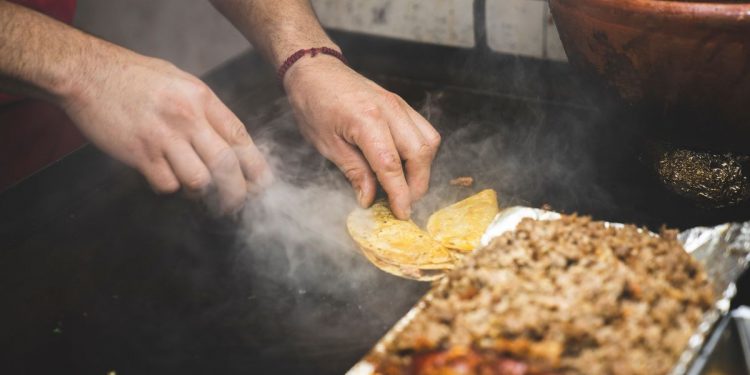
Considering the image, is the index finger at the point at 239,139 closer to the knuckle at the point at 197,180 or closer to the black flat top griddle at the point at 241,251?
the knuckle at the point at 197,180

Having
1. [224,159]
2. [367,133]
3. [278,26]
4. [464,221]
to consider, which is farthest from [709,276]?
[278,26]

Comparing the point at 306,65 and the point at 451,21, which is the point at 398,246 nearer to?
the point at 306,65

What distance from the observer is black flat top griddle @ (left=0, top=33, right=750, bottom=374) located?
195cm

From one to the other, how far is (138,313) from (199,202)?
584mm

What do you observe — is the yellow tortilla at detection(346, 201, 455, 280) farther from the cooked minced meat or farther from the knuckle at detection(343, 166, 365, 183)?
the cooked minced meat

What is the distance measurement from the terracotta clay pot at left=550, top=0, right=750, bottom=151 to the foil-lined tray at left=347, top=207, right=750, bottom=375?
380 millimetres

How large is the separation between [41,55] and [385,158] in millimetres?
1175

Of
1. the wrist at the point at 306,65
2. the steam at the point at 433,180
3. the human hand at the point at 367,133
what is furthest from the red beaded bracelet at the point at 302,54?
the steam at the point at 433,180

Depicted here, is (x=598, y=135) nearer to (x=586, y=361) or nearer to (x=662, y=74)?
(x=662, y=74)

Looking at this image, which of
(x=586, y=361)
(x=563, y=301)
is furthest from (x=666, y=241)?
(x=586, y=361)

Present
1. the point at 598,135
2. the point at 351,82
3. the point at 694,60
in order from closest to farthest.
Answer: the point at 694,60
the point at 351,82
the point at 598,135

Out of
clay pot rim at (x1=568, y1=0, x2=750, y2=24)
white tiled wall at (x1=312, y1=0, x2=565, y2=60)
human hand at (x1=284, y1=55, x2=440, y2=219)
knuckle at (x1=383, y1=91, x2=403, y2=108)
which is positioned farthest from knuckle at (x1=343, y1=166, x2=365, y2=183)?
white tiled wall at (x1=312, y1=0, x2=565, y2=60)

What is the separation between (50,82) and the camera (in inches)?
80.9

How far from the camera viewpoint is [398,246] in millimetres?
2215
